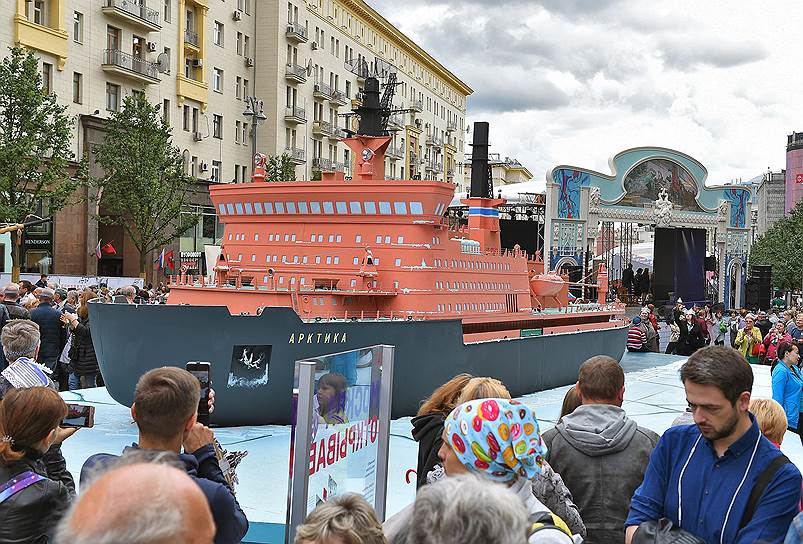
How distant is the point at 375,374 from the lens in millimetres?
6699

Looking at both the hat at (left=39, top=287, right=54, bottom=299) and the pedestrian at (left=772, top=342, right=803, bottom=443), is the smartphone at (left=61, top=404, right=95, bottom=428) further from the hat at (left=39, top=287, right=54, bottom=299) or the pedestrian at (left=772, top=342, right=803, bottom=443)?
the hat at (left=39, top=287, right=54, bottom=299)

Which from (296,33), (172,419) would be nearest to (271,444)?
(172,419)

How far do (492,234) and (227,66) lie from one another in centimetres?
2864

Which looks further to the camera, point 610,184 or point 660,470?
point 610,184

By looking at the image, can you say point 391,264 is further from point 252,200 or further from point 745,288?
point 745,288

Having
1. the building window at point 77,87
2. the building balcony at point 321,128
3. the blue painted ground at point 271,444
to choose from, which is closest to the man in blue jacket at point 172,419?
the blue painted ground at point 271,444

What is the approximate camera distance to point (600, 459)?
4.91 m

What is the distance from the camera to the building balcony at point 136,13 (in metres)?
37.6

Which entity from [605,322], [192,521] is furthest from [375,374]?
[605,322]

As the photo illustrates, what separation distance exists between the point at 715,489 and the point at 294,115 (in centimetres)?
4982

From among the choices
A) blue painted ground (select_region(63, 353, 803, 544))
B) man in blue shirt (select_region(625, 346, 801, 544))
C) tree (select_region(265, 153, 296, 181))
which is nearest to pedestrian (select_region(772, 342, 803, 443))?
blue painted ground (select_region(63, 353, 803, 544))

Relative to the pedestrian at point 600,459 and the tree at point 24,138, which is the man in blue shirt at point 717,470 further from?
the tree at point 24,138

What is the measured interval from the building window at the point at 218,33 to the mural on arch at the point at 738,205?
28864 millimetres

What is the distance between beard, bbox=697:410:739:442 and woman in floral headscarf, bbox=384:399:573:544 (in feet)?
3.05
